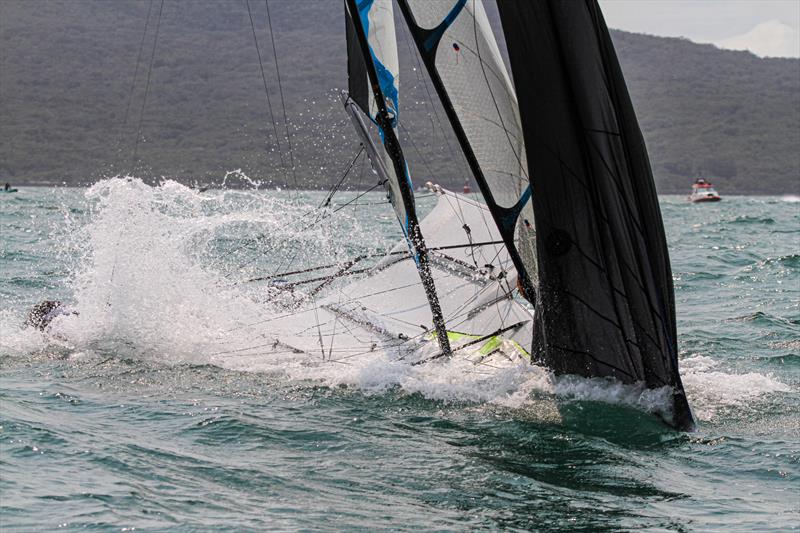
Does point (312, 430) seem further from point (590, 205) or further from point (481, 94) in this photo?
point (481, 94)

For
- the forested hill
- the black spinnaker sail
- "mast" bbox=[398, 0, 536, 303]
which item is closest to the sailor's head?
"mast" bbox=[398, 0, 536, 303]

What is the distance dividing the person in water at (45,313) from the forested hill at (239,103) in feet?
268

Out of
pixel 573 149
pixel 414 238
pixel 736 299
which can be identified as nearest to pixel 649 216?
pixel 573 149

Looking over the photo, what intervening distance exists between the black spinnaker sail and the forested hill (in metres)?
83.7

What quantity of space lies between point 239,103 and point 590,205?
5300 inches

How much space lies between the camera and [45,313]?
8820 mm

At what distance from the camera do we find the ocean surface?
492cm

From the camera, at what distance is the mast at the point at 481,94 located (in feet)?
22.6

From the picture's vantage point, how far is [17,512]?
4582mm

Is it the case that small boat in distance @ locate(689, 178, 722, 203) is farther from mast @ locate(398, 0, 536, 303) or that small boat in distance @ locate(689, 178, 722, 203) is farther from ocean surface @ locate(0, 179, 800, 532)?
mast @ locate(398, 0, 536, 303)

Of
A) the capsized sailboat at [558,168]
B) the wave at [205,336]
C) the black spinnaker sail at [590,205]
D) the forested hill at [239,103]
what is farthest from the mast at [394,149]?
the forested hill at [239,103]

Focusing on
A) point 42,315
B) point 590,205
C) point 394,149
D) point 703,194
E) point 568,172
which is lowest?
point 42,315

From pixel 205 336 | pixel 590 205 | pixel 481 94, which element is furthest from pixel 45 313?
pixel 590 205

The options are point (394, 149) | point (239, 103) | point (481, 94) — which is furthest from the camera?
point (239, 103)
